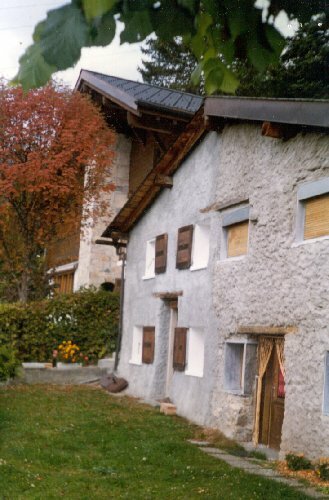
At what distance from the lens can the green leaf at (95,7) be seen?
9.95 feet

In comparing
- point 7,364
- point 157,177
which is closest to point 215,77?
point 157,177

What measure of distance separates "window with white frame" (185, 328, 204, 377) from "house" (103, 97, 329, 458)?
0.03 m

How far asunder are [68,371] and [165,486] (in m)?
11.1

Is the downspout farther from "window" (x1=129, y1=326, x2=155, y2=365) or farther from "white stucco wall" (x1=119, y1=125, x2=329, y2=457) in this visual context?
"white stucco wall" (x1=119, y1=125, x2=329, y2=457)

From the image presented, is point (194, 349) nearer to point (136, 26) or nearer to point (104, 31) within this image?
point (136, 26)

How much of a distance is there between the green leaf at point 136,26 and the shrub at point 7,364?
46.2 ft

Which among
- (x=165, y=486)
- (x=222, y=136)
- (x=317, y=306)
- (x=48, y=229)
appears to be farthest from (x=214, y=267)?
(x=48, y=229)

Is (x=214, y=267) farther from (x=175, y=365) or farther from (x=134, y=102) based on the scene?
(x=134, y=102)

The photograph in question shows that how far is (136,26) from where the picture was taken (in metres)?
3.43

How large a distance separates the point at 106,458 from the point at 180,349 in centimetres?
529

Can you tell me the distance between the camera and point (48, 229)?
22.6 meters

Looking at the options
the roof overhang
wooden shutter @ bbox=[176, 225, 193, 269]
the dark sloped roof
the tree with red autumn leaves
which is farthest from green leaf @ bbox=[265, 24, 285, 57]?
the tree with red autumn leaves

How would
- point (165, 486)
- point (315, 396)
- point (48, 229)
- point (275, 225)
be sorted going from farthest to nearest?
point (48, 229) → point (275, 225) → point (315, 396) → point (165, 486)

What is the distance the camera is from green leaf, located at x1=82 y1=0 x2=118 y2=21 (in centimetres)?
303
